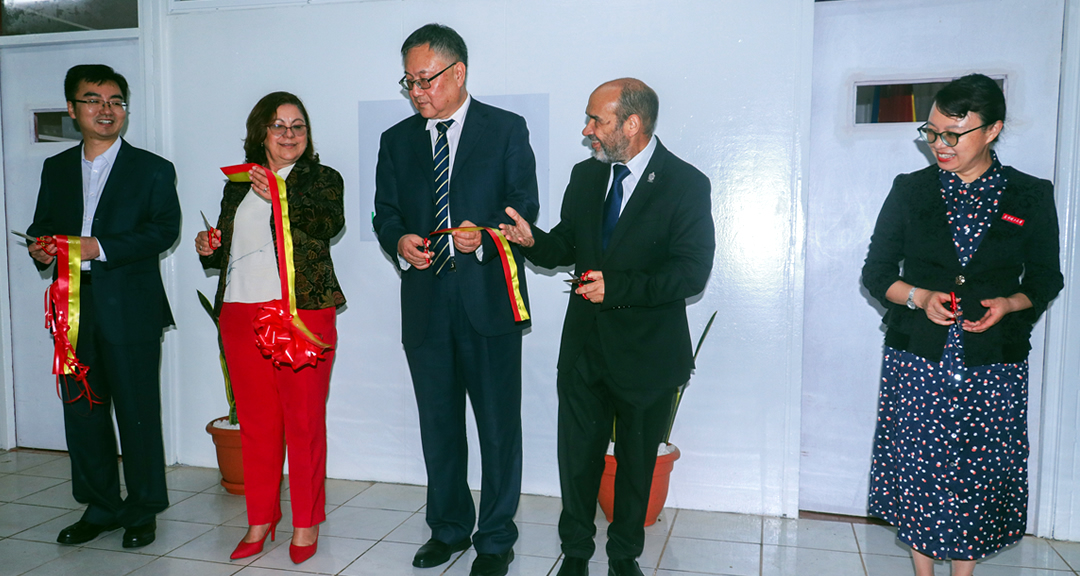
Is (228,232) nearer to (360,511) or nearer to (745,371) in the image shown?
(360,511)

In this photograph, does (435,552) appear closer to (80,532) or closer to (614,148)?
(80,532)

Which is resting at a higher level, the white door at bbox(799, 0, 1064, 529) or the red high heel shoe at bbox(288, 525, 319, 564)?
Result: the white door at bbox(799, 0, 1064, 529)

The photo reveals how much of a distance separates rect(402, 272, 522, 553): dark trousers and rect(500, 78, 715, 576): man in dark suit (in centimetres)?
24

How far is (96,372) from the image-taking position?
3.05 metres

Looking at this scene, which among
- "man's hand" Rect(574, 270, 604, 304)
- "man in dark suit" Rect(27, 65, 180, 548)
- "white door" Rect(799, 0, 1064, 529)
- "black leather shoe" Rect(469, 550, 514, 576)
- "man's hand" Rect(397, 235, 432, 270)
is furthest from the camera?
"white door" Rect(799, 0, 1064, 529)

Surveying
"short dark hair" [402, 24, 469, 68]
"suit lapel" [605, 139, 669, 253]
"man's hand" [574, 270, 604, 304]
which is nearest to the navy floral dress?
"suit lapel" [605, 139, 669, 253]

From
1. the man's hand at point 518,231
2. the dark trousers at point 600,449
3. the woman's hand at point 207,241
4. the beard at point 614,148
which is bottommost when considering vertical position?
the dark trousers at point 600,449

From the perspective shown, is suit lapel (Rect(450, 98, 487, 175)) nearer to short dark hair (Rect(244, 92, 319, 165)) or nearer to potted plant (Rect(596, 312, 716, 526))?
short dark hair (Rect(244, 92, 319, 165))

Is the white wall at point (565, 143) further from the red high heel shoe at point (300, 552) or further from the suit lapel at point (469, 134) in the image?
the red high heel shoe at point (300, 552)

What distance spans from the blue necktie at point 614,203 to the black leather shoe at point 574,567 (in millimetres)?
1141

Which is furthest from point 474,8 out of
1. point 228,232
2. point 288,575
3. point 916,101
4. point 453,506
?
point 288,575

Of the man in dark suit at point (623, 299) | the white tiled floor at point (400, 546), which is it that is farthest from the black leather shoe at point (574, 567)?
the white tiled floor at point (400, 546)

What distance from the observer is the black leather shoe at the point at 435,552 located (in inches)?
111

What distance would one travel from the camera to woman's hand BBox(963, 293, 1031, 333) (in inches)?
88.0
